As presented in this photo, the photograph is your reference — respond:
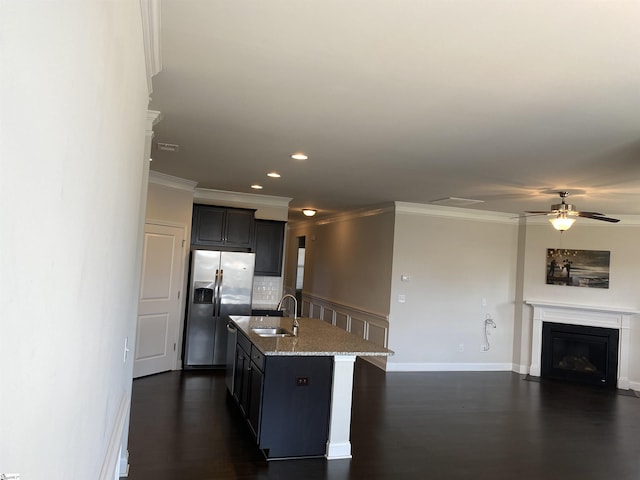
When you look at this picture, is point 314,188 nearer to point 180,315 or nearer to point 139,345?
point 180,315

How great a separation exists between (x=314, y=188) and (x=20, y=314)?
5.83m

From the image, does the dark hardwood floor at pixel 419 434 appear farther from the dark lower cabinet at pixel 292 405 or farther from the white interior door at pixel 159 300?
the white interior door at pixel 159 300

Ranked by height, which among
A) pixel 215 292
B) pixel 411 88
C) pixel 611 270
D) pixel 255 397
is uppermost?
pixel 411 88

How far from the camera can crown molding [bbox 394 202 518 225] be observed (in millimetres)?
7266

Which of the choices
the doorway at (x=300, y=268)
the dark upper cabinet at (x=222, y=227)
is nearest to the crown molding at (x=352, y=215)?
the doorway at (x=300, y=268)

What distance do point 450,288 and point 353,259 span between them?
1.90m

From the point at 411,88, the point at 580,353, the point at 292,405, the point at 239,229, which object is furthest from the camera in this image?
the point at 580,353

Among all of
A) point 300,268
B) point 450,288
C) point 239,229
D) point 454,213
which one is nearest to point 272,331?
point 239,229

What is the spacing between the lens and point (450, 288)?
7543 mm

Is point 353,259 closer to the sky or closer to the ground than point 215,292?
closer to the sky

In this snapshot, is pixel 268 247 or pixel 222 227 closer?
pixel 222 227

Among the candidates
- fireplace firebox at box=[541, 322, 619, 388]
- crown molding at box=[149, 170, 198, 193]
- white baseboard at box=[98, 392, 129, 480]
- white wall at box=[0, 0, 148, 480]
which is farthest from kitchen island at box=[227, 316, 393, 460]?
fireplace firebox at box=[541, 322, 619, 388]

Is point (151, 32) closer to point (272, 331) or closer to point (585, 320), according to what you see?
point (272, 331)

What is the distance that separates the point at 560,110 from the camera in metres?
2.81
